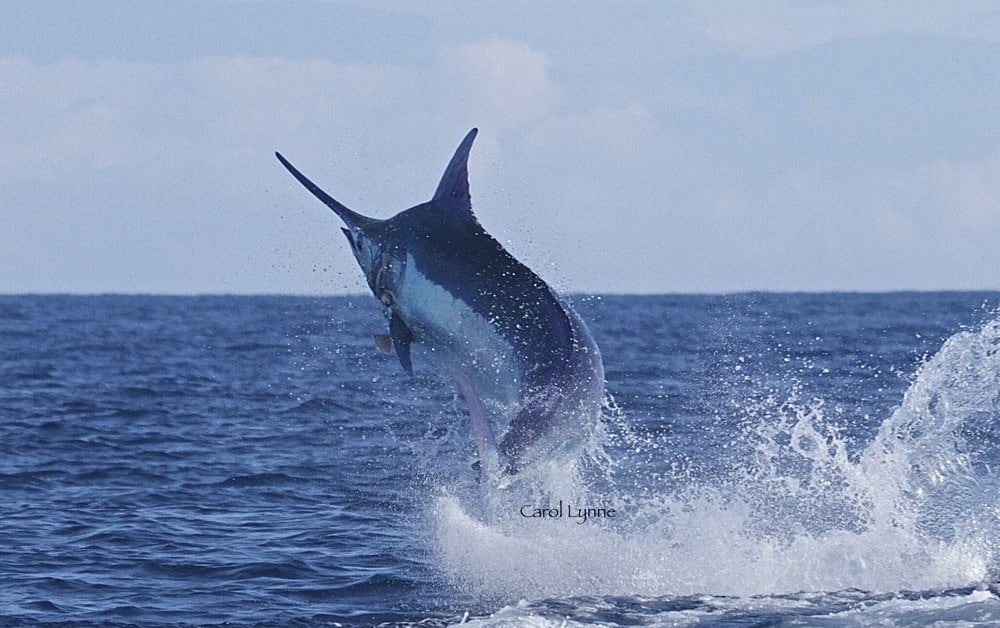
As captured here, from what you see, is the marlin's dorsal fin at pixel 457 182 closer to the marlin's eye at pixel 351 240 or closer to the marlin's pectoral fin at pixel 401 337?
the marlin's eye at pixel 351 240

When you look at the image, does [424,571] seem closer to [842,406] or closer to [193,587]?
[193,587]

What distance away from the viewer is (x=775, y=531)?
51.2 feet

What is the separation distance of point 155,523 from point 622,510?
5.32m

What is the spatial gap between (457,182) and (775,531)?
6340mm

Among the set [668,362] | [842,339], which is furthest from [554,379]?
[842,339]

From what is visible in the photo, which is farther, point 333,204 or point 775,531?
point 775,531

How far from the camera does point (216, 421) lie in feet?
91.1

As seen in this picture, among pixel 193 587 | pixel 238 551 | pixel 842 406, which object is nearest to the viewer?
pixel 193 587

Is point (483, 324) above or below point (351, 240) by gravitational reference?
below
